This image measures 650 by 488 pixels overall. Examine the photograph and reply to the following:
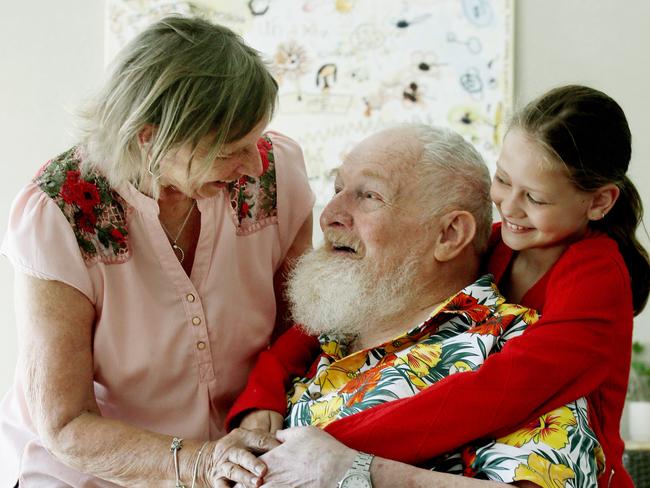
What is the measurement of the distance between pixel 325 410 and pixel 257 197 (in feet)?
1.80

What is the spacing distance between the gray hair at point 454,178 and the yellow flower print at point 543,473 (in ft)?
1.97

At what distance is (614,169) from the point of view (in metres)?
1.71

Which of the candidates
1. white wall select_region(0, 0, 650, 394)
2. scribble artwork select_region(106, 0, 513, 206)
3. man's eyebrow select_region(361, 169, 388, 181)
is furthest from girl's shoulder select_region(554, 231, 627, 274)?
white wall select_region(0, 0, 650, 394)

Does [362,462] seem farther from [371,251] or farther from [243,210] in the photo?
[243,210]

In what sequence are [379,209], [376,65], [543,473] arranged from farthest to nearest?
[376,65] < [379,209] < [543,473]

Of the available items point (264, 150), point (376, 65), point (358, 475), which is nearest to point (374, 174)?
point (264, 150)

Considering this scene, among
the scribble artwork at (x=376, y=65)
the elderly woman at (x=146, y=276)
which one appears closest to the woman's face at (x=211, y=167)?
the elderly woman at (x=146, y=276)

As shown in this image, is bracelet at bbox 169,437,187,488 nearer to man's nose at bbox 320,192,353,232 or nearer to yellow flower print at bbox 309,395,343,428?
yellow flower print at bbox 309,395,343,428

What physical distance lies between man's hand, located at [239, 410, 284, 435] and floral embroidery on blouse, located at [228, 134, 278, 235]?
17.0 inches

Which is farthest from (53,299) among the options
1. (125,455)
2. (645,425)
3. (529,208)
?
(645,425)

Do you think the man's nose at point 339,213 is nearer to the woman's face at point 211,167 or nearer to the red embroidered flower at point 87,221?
the woman's face at point 211,167

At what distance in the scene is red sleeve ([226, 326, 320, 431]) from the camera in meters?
1.88

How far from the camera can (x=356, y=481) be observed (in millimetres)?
1544

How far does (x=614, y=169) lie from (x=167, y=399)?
110 centimetres
